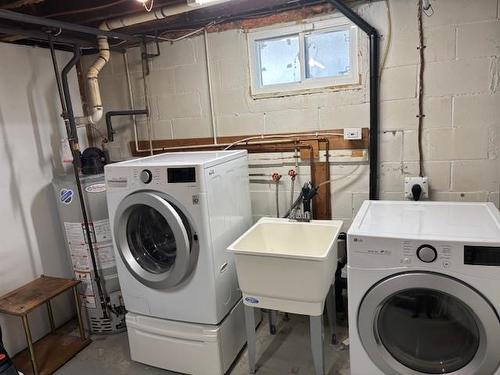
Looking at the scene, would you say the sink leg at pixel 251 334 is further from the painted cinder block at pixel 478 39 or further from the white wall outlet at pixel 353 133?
the painted cinder block at pixel 478 39

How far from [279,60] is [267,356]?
196 cm

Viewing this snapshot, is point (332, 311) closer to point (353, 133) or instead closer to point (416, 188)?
point (416, 188)

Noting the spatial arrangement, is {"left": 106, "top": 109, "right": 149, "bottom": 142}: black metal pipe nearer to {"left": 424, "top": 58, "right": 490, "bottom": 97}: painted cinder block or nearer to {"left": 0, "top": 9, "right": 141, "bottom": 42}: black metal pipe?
{"left": 0, "top": 9, "right": 141, "bottom": 42}: black metal pipe

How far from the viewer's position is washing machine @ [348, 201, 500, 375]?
1.44 m

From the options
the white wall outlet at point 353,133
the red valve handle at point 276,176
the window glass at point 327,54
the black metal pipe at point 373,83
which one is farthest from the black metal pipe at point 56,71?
the white wall outlet at point 353,133

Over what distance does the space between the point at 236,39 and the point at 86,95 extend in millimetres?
1390

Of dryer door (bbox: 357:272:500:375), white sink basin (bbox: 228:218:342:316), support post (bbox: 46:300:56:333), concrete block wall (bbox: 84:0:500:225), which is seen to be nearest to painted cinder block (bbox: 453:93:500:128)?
concrete block wall (bbox: 84:0:500:225)

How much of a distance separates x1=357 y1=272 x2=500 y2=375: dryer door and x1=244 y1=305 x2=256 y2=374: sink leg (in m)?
0.62

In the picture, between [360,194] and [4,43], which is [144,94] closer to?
[4,43]

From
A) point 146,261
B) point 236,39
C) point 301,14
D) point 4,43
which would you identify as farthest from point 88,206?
point 301,14

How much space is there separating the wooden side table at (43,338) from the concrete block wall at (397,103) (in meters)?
1.45

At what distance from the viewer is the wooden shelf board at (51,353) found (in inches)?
90.0

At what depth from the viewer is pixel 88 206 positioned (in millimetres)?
2469

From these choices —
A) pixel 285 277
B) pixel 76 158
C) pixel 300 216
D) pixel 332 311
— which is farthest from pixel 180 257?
pixel 76 158
